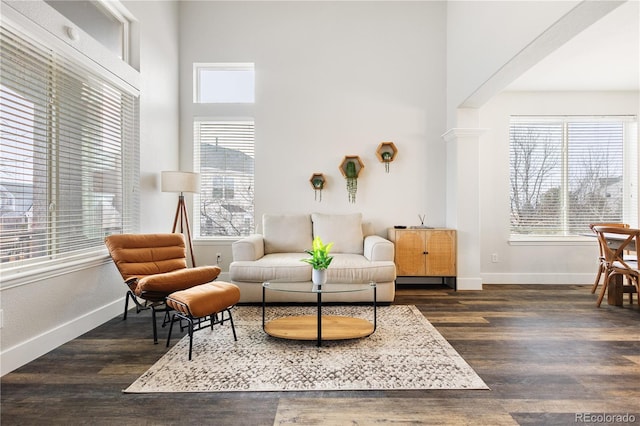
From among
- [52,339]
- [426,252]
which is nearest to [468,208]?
[426,252]

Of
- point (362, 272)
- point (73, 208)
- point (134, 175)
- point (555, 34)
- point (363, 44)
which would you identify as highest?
point (363, 44)

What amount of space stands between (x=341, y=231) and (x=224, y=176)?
1790mm

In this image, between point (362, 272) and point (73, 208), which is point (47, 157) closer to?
point (73, 208)

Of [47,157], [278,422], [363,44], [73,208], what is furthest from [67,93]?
[363,44]

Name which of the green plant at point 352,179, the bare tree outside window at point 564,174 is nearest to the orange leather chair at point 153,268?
the green plant at point 352,179

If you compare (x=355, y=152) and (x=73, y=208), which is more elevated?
(x=355, y=152)

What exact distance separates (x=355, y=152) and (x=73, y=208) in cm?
328

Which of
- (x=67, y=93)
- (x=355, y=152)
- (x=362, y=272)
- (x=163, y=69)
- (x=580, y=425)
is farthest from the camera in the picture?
(x=355, y=152)

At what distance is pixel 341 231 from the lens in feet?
15.2

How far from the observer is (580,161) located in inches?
205

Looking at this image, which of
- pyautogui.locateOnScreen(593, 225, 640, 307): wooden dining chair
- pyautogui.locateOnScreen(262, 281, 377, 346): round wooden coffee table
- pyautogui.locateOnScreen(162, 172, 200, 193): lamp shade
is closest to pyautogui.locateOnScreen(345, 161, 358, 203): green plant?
pyautogui.locateOnScreen(162, 172, 200, 193): lamp shade

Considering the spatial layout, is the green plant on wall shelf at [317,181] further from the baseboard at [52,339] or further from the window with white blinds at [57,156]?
the baseboard at [52,339]

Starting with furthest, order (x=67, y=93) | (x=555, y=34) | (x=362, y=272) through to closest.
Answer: (x=362, y=272) < (x=67, y=93) < (x=555, y=34)

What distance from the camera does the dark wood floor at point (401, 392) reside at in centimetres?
183
